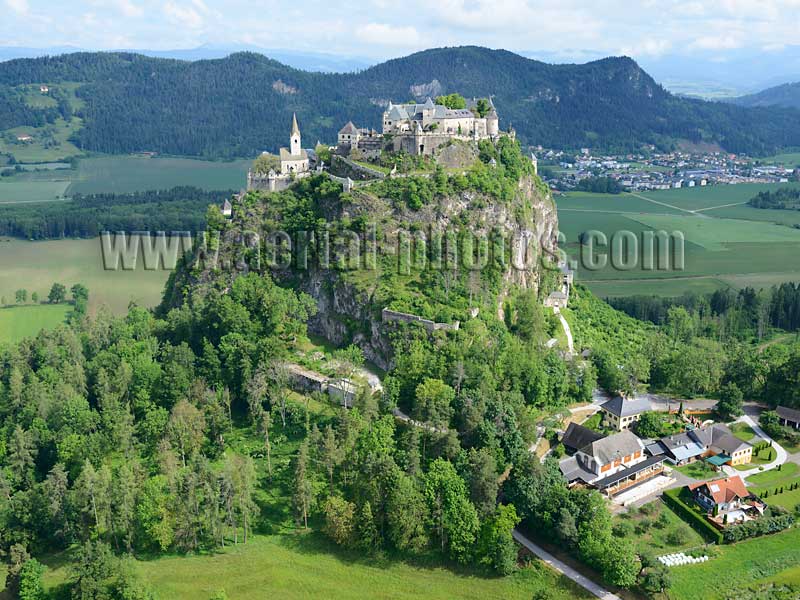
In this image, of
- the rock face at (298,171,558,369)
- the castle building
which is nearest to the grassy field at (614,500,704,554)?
the rock face at (298,171,558,369)

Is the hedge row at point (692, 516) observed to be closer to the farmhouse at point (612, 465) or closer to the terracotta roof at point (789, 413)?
the farmhouse at point (612, 465)

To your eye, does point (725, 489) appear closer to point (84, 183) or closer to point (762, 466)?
point (762, 466)

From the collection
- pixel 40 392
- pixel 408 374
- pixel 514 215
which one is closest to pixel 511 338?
pixel 408 374

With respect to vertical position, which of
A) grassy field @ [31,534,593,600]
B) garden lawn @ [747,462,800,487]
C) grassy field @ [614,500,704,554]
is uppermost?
garden lawn @ [747,462,800,487]

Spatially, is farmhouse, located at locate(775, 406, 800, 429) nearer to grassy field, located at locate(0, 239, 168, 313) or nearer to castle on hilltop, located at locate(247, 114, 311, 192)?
castle on hilltop, located at locate(247, 114, 311, 192)

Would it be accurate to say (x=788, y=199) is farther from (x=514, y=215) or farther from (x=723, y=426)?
(x=723, y=426)

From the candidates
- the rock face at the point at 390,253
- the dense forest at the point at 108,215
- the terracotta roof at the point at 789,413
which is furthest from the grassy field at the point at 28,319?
the terracotta roof at the point at 789,413

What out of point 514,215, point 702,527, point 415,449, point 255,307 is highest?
point 514,215

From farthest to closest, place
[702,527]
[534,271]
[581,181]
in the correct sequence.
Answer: [581,181], [534,271], [702,527]
